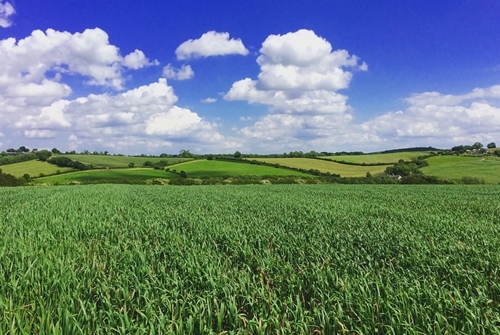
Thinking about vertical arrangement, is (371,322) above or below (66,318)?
below

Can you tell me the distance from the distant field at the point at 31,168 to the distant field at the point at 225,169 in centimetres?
3126

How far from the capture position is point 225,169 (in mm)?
81312

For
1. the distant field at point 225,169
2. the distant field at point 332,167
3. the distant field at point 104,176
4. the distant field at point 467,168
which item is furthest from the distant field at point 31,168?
the distant field at point 467,168

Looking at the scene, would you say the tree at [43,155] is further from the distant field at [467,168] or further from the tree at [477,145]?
the tree at [477,145]

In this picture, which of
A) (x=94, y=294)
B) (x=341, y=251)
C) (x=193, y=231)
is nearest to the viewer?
(x=94, y=294)

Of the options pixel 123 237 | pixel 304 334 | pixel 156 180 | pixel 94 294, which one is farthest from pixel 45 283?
pixel 156 180

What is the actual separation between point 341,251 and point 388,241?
173 centimetres

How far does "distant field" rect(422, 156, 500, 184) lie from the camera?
74688 millimetres

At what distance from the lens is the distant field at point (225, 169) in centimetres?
7438

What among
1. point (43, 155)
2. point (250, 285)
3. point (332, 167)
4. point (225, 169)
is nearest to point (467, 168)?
point (332, 167)

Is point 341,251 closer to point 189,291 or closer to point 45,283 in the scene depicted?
point 189,291

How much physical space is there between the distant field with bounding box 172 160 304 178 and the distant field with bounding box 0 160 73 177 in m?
31.3

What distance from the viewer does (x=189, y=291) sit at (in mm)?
5004

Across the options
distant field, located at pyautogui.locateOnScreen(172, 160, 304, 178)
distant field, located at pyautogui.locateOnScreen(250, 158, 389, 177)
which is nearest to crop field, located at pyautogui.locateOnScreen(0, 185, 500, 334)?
distant field, located at pyautogui.locateOnScreen(172, 160, 304, 178)
